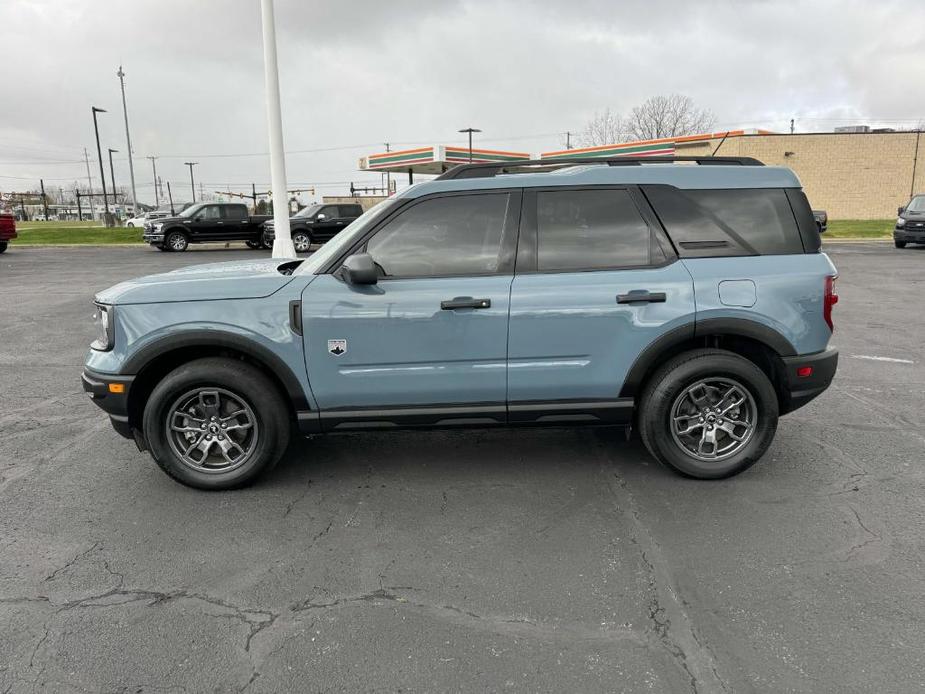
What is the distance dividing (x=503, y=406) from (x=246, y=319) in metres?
1.57

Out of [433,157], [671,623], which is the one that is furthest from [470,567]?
[433,157]

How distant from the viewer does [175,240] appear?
23.3 metres

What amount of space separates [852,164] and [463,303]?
43331mm

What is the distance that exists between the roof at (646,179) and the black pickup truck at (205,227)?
21310mm

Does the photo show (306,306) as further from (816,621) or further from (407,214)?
(816,621)

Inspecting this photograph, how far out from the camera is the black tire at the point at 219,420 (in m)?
3.68

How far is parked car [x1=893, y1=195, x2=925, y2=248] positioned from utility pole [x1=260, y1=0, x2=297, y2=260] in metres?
19.2

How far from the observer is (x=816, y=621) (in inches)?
102

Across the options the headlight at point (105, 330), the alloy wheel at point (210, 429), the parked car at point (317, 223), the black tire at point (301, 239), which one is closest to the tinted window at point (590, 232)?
the alloy wheel at point (210, 429)

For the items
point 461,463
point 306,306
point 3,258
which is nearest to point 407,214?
point 306,306

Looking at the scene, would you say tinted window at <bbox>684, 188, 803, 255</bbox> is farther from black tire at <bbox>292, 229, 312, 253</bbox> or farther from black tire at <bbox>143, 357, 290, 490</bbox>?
black tire at <bbox>292, 229, 312, 253</bbox>

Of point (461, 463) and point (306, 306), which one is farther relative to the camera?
point (461, 463)

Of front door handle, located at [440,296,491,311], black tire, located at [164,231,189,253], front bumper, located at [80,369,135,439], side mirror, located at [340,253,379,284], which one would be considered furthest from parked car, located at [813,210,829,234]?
black tire, located at [164,231,189,253]

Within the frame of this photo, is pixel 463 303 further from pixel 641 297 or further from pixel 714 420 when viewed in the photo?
pixel 714 420
